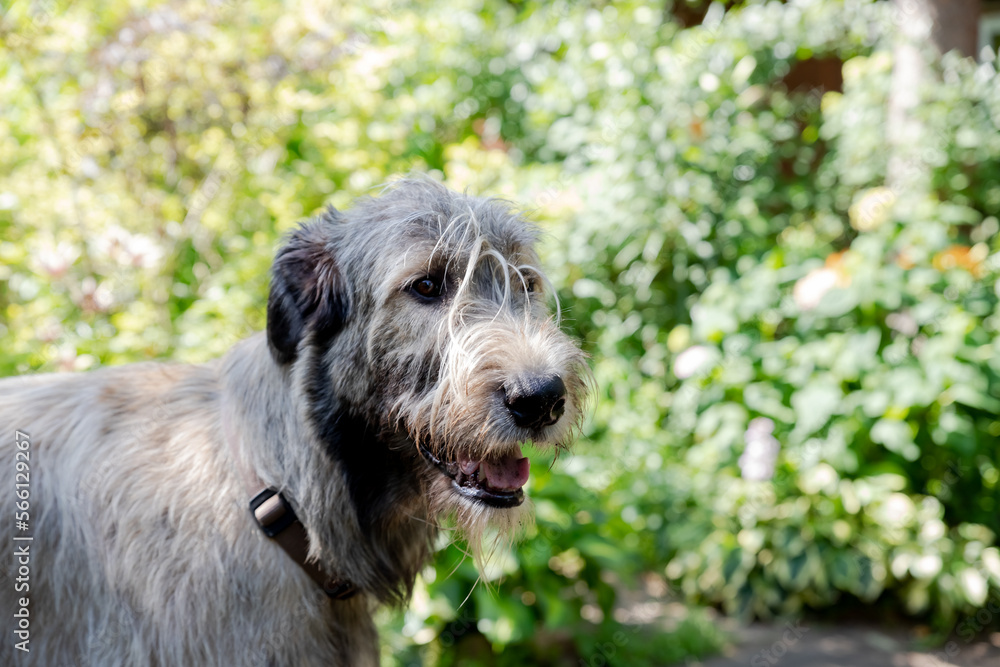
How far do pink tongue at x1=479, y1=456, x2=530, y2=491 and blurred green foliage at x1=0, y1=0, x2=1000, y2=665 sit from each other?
1.37m

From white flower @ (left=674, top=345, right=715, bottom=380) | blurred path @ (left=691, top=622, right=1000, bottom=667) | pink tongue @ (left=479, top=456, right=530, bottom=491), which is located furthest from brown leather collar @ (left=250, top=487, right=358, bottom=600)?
white flower @ (left=674, top=345, right=715, bottom=380)

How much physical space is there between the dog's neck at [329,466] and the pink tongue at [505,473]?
0.70 feet

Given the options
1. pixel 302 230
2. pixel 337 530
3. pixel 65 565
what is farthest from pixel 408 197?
pixel 65 565

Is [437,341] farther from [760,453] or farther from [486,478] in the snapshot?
[760,453]

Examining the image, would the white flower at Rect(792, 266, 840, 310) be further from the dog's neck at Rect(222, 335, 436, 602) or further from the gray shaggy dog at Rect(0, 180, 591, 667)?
the dog's neck at Rect(222, 335, 436, 602)

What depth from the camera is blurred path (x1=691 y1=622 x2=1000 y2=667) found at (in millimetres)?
4043

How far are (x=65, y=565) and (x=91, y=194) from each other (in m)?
3.12

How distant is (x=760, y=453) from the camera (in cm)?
419

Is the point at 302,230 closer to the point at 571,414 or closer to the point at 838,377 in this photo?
the point at 571,414

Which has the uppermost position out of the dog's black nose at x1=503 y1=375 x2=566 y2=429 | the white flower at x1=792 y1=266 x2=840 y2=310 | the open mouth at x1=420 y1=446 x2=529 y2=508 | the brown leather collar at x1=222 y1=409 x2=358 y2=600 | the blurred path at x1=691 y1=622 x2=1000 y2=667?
the white flower at x1=792 y1=266 x2=840 y2=310

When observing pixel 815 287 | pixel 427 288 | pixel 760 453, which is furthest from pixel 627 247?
pixel 427 288

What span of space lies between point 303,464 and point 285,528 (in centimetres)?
17

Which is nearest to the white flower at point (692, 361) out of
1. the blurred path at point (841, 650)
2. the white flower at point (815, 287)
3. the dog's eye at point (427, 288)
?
the white flower at point (815, 287)

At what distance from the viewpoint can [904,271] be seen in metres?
4.34
